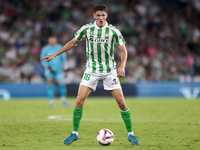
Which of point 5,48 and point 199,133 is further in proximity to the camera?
point 5,48

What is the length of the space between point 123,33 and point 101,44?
14.3 meters

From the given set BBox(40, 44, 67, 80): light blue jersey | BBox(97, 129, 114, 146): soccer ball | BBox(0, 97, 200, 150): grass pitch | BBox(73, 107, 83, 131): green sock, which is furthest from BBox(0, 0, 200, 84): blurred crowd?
BBox(97, 129, 114, 146): soccer ball

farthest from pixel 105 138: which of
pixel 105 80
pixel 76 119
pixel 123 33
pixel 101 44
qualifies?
pixel 123 33

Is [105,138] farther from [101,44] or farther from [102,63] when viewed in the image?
[101,44]

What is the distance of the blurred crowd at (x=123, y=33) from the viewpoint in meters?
17.3

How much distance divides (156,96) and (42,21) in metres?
7.49

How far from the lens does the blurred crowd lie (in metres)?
17.3

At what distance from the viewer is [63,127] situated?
290 inches

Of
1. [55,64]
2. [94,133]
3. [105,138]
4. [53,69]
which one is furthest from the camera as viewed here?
[55,64]

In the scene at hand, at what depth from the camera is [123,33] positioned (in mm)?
19672

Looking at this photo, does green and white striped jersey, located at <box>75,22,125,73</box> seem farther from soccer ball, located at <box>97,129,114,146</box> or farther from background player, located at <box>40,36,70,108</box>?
background player, located at <box>40,36,70,108</box>

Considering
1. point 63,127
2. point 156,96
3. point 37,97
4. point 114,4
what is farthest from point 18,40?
point 63,127

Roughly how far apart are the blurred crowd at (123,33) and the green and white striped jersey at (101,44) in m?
11.1

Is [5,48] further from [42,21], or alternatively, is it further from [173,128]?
[173,128]
